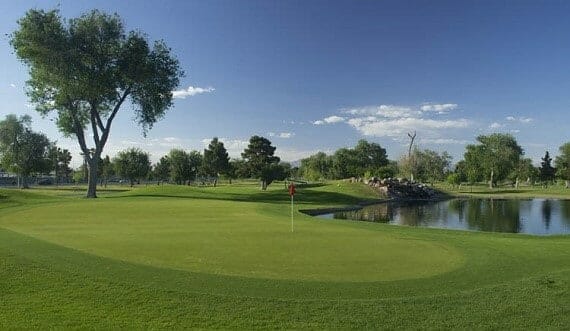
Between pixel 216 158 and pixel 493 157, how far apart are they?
59.5 m

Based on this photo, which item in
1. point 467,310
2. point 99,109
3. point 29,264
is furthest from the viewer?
point 99,109

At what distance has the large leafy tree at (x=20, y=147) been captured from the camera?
81250mm

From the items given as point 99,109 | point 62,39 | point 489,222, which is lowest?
point 489,222

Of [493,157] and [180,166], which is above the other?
[493,157]

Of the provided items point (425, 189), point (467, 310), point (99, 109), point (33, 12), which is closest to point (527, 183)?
point (425, 189)

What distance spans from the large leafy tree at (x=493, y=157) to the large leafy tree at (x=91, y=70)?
74.3m

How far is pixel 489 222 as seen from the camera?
32.3 meters

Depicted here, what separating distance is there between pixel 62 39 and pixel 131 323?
39632 mm

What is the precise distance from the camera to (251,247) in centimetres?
1282

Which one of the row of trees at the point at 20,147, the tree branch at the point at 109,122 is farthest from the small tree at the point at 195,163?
the tree branch at the point at 109,122

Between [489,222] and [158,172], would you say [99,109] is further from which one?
[158,172]

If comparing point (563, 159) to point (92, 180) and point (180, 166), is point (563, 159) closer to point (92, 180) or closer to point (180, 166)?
point (180, 166)

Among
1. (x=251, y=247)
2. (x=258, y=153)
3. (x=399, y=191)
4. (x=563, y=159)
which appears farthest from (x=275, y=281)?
(x=563, y=159)

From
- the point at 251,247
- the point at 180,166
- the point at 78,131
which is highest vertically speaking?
the point at 78,131
